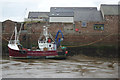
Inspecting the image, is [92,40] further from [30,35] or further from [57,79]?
[57,79]

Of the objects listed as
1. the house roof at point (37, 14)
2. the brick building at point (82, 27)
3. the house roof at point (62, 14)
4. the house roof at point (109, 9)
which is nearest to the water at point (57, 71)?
the brick building at point (82, 27)

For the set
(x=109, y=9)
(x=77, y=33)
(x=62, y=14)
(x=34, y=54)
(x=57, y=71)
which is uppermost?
(x=109, y=9)

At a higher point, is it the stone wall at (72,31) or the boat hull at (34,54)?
the stone wall at (72,31)

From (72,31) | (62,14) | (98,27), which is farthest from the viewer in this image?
(62,14)

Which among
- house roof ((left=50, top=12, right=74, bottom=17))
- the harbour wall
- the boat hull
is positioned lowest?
the boat hull

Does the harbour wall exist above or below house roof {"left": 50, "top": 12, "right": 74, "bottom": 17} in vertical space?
below

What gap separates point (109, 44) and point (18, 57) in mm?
12328

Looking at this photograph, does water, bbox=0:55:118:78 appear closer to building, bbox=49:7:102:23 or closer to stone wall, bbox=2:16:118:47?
stone wall, bbox=2:16:118:47

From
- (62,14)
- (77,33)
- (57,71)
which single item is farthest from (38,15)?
(57,71)

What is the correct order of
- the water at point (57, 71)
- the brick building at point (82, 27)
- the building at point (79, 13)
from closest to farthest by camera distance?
the water at point (57, 71) < the brick building at point (82, 27) < the building at point (79, 13)

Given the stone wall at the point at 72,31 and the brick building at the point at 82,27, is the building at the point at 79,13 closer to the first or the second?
the brick building at the point at 82,27

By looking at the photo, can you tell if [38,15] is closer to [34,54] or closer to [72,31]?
[72,31]

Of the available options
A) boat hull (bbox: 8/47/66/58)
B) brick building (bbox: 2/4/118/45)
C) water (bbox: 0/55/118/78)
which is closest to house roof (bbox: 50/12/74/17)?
brick building (bbox: 2/4/118/45)

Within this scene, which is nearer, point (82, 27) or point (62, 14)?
point (82, 27)
